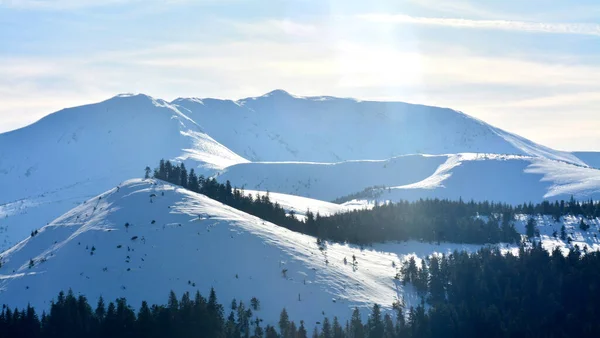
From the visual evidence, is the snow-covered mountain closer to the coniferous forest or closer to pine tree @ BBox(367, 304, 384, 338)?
the coniferous forest

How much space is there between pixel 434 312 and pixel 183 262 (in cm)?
4397

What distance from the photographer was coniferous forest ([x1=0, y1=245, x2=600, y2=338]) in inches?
4084

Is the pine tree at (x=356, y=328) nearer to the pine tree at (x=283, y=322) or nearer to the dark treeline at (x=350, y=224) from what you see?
the pine tree at (x=283, y=322)

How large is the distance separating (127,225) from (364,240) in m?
61.9

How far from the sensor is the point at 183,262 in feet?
420

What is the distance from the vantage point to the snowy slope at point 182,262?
12075 cm

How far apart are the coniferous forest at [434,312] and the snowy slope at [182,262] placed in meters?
4.17

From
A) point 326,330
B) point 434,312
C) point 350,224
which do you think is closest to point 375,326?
point 326,330

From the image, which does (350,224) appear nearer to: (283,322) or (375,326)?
(375,326)

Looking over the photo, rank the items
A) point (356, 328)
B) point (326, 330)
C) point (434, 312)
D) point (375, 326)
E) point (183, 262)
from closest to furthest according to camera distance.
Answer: point (326, 330), point (356, 328), point (375, 326), point (434, 312), point (183, 262)

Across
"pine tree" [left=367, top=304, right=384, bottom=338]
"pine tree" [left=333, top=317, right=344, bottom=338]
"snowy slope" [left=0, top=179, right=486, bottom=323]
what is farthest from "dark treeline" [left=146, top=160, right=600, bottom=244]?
"pine tree" [left=333, top=317, right=344, bottom=338]

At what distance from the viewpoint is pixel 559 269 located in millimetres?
146000

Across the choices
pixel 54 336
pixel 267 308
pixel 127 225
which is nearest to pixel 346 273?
pixel 267 308

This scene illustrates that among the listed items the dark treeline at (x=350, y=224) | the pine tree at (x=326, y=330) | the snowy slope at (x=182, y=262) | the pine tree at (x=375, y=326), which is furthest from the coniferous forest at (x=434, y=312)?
the dark treeline at (x=350, y=224)
